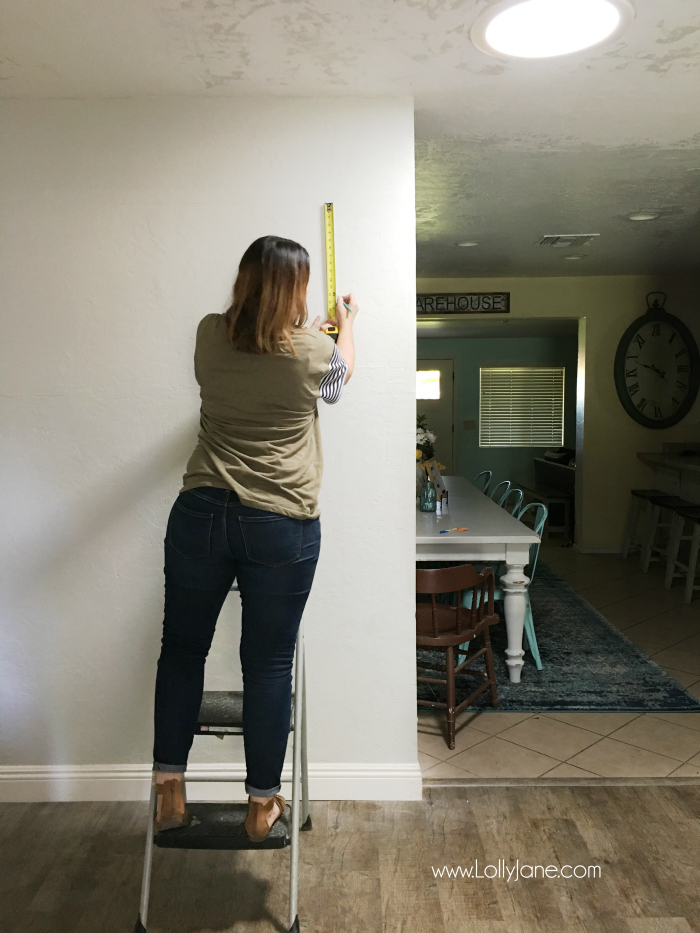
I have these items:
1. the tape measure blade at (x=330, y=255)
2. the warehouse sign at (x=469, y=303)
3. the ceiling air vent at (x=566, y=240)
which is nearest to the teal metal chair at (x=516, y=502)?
the warehouse sign at (x=469, y=303)

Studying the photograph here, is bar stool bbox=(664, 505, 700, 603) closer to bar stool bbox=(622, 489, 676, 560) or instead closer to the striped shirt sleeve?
bar stool bbox=(622, 489, 676, 560)

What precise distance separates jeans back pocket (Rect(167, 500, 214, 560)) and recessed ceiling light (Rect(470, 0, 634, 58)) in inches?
59.0

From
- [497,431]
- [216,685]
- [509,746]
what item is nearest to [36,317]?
[216,685]

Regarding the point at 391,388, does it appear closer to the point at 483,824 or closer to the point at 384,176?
the point at 384,176

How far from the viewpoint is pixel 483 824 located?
8.42ft

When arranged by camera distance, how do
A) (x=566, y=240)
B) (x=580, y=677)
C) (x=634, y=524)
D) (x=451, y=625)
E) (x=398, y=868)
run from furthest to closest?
(x=634, y=524)
(x=566, y=240)
(x=580, y=677)
(x=451, y=625)
(x=398, y=868)

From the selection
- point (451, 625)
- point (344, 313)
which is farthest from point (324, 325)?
point (451, 625)

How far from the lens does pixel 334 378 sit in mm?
2043

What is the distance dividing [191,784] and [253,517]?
52.7 inches

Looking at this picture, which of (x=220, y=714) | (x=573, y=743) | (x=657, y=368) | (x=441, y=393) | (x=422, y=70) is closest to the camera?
(x=220, y=714)

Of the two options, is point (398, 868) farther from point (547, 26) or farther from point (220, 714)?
point (547, 26)

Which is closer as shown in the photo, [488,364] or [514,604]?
[514,604]

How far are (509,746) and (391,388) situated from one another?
1.57 meters

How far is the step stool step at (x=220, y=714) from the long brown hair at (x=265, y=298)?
978 millimetres
